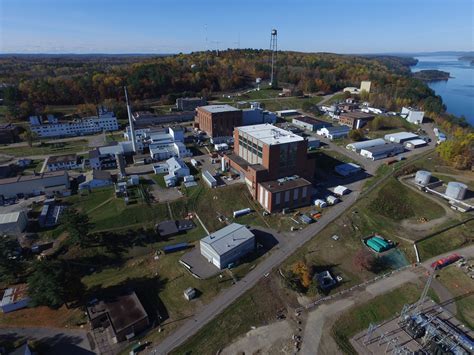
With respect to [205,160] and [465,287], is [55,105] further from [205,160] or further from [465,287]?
[465,287]

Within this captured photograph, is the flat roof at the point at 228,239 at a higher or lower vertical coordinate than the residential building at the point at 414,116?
lower

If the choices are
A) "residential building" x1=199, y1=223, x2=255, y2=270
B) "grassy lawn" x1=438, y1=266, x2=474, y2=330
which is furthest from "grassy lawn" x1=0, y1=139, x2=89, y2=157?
"grassy lawn" x1=438, y1=266, x2=474, y2=330

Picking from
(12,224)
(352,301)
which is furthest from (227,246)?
(12,224)

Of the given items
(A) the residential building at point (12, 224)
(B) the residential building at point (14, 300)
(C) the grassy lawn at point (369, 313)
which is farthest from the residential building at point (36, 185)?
(C) the grassy lawn at point (369, 313)

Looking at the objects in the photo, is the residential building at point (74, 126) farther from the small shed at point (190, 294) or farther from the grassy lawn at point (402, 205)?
the grassy lawn at point (402, 205)

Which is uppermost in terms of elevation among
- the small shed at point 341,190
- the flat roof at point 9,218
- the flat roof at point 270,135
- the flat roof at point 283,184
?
the flat roof at point 270,135

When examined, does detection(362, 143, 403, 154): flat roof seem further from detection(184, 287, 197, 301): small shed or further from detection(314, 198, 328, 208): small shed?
detection(184, 287, 197, 301): small shed

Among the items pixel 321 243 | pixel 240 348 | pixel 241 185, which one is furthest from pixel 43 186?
pixel 321 243
